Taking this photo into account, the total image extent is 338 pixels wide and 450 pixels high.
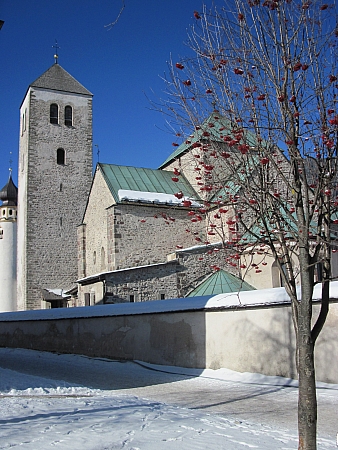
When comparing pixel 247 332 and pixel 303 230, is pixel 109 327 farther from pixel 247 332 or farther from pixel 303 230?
pixel 303 230

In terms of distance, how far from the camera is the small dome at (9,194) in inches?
1573

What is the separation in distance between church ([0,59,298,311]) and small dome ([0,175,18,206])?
94 mm

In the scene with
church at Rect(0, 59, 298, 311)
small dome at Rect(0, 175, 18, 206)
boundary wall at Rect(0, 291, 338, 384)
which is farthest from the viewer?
small dome at Rect(0, 175, 18, 206)

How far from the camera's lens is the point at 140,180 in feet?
84.7

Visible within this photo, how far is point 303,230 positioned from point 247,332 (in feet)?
23.3

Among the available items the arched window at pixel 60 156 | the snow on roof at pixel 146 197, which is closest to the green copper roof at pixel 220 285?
the snow on roof at pixel 146 197

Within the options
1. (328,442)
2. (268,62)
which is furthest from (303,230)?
(328,442)

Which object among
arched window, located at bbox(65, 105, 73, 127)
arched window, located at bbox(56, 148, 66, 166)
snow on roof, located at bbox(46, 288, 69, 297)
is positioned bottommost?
snow on roof, located at bbox(46, 288, 69, 297)

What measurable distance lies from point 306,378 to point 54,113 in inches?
1256

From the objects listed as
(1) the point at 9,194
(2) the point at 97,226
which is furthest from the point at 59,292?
(1) the point at 9,194

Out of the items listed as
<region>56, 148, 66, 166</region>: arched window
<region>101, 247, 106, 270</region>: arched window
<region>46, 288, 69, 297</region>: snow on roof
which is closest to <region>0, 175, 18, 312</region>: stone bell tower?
<region>46, 288, 69, 297</region>: snow on roof

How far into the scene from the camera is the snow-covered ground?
529cm

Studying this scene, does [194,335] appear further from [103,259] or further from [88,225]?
[88,225]

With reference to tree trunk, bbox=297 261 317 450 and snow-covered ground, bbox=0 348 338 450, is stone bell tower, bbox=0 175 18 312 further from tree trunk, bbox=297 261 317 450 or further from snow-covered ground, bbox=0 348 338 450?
tree trunk, bbox=297 261 317 450
